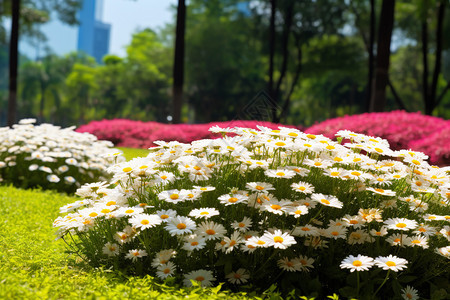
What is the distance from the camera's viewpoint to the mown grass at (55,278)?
2297 millimetres

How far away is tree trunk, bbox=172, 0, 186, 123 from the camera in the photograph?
12.6 metres

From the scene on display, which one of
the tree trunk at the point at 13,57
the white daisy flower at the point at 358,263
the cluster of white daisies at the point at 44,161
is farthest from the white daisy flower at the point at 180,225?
the tree trunk at the point at 13,57

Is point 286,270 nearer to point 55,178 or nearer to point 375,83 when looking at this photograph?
point 55,178

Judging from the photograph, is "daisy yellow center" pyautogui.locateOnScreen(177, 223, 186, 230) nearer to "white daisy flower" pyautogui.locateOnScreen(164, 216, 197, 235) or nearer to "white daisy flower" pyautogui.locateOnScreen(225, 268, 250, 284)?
"white daisy flower" pyautogui.locateOnScreen(164, 216, 197, 235)

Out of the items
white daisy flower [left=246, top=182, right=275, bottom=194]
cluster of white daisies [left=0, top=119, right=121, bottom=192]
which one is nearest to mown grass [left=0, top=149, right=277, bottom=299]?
white daisy flower [left=246, top=182, right=275, bottom=194]

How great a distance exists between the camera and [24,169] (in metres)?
6.80

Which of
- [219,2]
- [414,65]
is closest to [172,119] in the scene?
[219,2]

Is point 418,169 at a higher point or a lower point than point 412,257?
higher

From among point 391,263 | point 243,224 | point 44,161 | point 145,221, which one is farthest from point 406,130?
point 145,221

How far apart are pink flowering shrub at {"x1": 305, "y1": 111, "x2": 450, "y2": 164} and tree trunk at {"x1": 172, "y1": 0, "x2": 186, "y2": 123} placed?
568cm

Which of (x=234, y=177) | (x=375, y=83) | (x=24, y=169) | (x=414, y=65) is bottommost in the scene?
(x=24, y=169)

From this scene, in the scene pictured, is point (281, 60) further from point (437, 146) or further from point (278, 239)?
point (278, 239)

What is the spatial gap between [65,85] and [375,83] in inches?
2107

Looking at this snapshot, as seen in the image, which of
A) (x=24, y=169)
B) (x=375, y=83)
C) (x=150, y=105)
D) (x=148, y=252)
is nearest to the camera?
(x=148, y=252)
